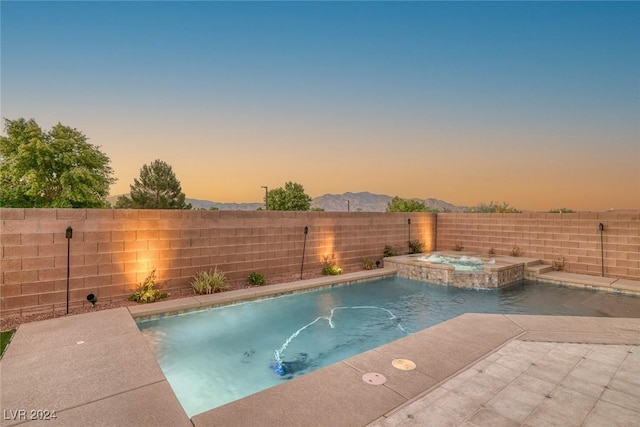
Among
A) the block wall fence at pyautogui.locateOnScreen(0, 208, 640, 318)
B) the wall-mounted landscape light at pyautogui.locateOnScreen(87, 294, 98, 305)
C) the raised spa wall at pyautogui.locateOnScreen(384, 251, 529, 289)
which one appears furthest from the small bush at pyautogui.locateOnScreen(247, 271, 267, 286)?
the raised spa wall at pyautogui.locateOnScreen(384, 251, 529, 289)

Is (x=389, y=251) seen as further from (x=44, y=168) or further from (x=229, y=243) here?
(x=44, y=168)

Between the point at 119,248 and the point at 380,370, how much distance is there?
557cm

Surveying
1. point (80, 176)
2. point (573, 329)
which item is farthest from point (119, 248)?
point (80, 176)

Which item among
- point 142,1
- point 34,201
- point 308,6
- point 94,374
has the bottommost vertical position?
point 94,374

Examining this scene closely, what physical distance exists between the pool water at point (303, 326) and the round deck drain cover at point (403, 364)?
3.85 ft

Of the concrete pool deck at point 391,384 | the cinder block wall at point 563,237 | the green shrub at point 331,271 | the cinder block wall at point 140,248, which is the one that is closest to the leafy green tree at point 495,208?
the cinder block wall at point 563,237

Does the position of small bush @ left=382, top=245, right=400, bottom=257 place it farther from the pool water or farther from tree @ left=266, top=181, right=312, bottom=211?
tree @ left=266, top=181, right=312, bottom=211

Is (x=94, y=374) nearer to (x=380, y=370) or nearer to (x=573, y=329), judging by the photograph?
(x=380, y=370)

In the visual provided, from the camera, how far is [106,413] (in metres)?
2.60

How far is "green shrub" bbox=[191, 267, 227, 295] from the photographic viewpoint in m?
6.90

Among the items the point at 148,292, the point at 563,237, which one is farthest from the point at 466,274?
the point at 148,292

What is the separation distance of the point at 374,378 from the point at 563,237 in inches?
389

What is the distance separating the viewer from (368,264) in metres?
10.2

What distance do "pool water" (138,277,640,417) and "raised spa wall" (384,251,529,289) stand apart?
0.33 meters
